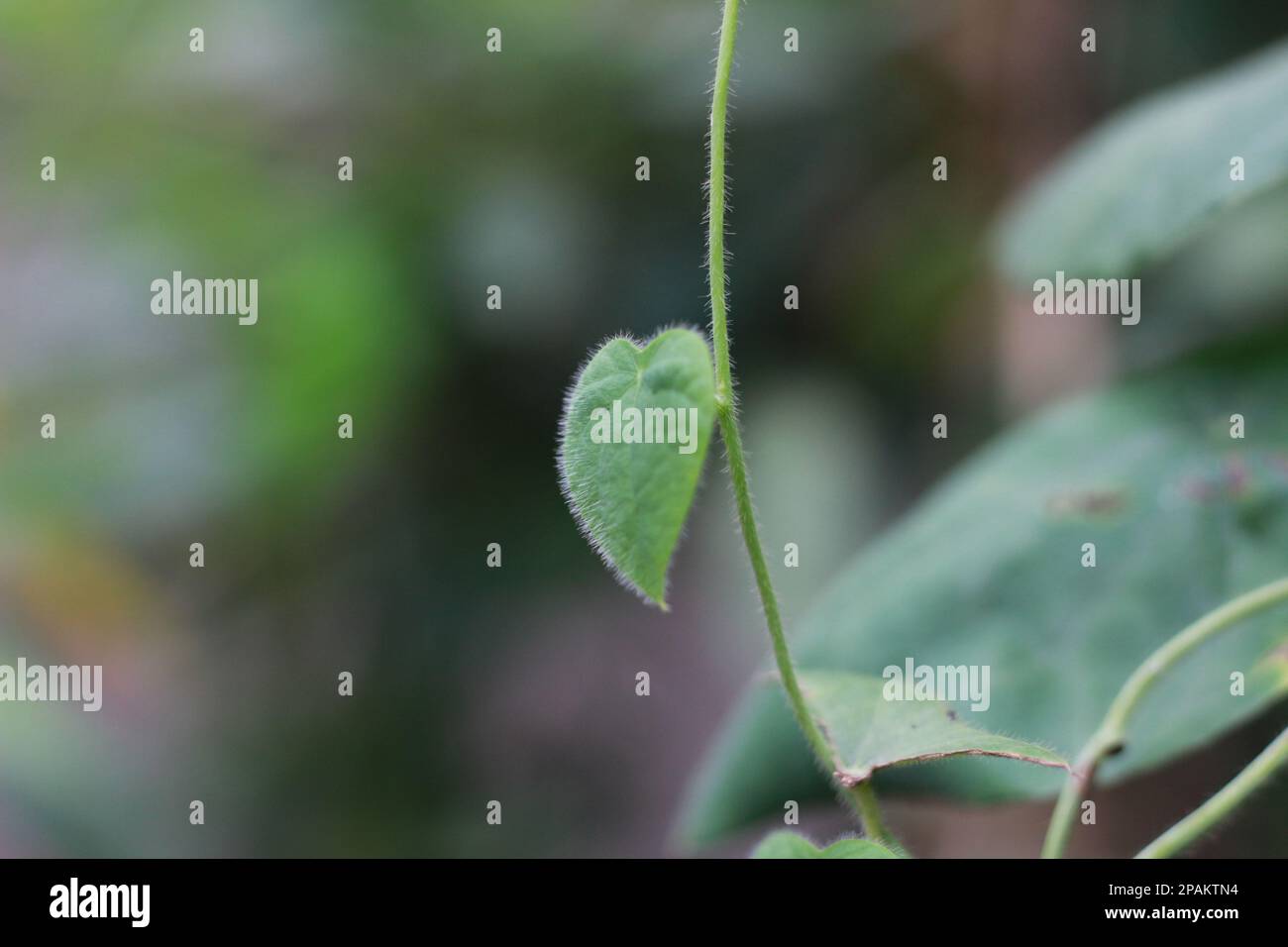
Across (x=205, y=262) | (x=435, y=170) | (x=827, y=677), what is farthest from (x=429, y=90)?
(x=827, y=677)

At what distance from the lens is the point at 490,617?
4.89ft

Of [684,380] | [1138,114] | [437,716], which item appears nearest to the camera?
[684,380]

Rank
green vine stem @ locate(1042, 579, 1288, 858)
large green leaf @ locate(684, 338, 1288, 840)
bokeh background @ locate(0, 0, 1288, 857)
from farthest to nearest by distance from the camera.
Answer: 1. bokeh background @ locate(0, 0, 1288, 857)
2. large green leaf @ locate(684, 338, 1288, 840)
3. green vine stem @ locate(1042, 579, 1288, 858)

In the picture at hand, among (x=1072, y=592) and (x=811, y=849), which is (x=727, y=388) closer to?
(x=811, y=849)

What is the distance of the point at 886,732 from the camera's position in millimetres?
458

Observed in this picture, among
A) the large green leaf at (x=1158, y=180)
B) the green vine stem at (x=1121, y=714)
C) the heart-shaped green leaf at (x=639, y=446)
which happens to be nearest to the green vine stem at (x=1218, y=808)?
the green vine stem at (x=1121, y=714)

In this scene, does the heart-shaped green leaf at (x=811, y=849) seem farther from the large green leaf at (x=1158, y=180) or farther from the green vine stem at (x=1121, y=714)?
the large green leaf at (x=1158, y=180)

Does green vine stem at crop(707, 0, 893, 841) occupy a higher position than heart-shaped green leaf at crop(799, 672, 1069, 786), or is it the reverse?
green vine stem at crop(707, 0, 893, 841)

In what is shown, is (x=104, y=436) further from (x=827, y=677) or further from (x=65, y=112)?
(x=827, y=677)

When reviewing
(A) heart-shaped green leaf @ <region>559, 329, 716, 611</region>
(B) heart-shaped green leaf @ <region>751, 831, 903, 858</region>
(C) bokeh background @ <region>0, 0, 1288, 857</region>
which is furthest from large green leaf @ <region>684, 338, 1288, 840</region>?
(C) bokeh background @ <region>0, 0, 1288, 857</region>

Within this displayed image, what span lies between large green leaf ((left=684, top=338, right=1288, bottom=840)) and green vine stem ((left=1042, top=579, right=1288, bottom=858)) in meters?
0.07

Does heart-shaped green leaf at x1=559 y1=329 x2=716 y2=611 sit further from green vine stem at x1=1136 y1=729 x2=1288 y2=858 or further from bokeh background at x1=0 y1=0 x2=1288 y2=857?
bokeh background at x1=0 y1=0 x2=1288 y2=857

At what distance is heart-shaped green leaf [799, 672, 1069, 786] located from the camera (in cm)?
42
